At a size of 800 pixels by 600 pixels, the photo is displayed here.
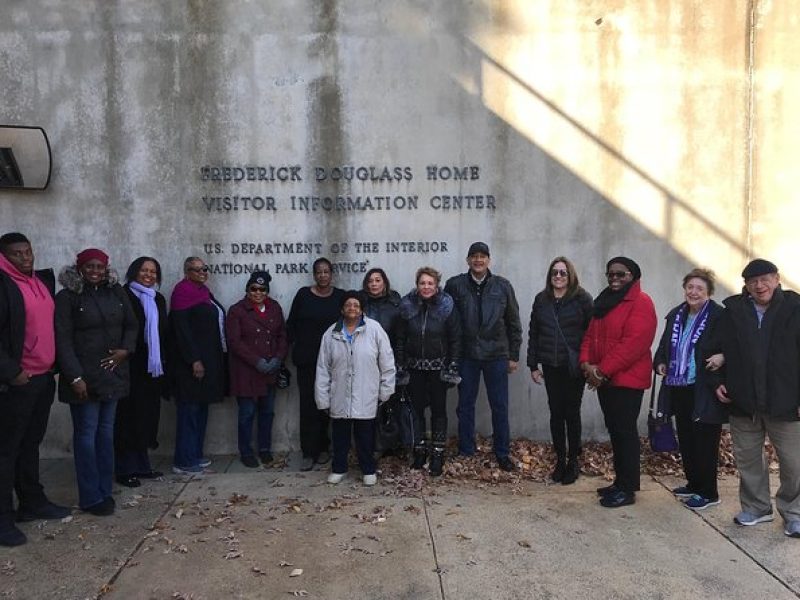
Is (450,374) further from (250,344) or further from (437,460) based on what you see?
(250,344)

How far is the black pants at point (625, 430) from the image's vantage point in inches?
206

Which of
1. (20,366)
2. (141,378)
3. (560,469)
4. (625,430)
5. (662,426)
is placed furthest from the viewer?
(141,378)

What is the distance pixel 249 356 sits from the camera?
246 inches

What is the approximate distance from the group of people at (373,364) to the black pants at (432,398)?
0.02 metres

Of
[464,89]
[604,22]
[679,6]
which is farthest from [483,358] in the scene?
[679,6]

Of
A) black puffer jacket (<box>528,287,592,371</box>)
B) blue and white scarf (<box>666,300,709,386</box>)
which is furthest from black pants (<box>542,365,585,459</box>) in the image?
blue and white scarf (<box>666,300,709,386</box>)

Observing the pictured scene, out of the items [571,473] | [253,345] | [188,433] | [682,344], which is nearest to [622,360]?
[682,344]

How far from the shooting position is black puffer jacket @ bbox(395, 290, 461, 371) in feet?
19.5

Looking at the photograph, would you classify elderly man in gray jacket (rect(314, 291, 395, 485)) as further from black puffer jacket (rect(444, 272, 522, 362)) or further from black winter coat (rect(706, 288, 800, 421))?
black winter coat (rect(706, 288, 800, 421))

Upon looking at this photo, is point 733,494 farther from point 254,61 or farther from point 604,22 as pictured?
point 254,61

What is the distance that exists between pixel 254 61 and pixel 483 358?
378 centimetres

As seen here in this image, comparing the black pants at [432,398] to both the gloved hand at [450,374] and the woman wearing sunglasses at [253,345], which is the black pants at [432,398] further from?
the woman wearing sunglasses at [253,345]

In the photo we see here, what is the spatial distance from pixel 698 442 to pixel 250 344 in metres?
3.99

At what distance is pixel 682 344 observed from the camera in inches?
205
